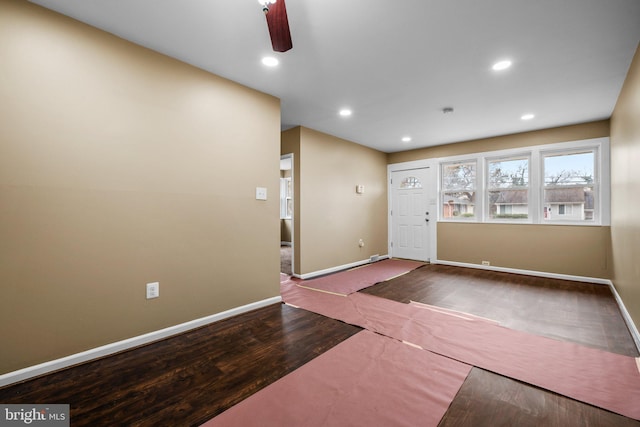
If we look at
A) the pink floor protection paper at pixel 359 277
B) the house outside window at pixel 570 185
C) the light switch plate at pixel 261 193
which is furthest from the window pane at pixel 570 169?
the light switch plate at pixel 261 193

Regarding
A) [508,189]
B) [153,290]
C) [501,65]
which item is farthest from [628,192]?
[153,290]

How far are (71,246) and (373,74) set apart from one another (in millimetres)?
3019

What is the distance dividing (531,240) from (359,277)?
3.02 meters

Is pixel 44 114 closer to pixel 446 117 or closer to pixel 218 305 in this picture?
pixel 218 305

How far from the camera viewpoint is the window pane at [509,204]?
Answer: 15.7 ft

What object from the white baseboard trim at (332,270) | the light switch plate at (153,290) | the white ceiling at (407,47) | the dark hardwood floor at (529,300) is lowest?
the dark hardwood floor at (529,300)

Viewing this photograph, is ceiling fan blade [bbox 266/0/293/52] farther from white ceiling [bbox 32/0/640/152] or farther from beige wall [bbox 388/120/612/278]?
beige wall [bbox 388/120/612/278]

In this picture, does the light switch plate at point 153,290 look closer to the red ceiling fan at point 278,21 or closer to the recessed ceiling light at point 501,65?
the red ceiling fan at point 278,21

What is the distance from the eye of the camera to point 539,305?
3.23 metres

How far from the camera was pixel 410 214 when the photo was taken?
6.06 meters

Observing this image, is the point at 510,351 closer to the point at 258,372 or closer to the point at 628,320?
the point at 628,320

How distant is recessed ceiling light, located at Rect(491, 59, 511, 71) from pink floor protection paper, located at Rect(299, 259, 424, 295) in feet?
9.90

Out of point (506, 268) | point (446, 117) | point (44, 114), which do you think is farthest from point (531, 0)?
point (506, 268)

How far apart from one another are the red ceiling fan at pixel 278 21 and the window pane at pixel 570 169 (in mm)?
5011
